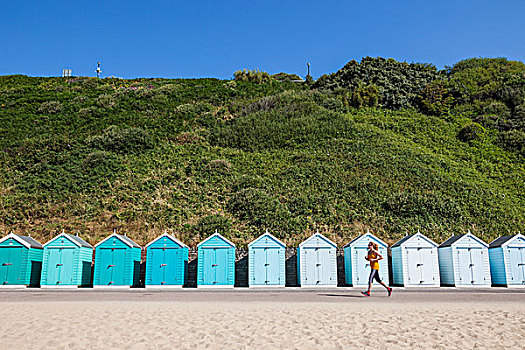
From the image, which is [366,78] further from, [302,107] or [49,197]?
[49,197]

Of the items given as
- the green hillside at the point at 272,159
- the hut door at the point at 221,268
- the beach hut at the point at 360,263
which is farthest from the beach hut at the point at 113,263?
the beach hut at the point at 360,263

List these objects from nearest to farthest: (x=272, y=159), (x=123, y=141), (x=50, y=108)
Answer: (x=272, y=159) < (x=123, y=141) < (x=50, y=108)

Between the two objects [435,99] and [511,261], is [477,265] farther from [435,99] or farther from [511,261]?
[435,99]

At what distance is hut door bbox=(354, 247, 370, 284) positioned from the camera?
14.6 meters

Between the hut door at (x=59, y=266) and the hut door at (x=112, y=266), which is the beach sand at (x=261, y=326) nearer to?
the hut door at (x=112, y=266)

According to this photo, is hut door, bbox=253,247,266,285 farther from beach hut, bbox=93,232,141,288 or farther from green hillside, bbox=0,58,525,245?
beach hut, bbox=93,232,141,288

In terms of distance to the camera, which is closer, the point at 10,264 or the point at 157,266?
the point at 10,264

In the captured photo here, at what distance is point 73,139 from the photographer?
29.5 meters

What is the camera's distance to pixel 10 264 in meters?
13.9

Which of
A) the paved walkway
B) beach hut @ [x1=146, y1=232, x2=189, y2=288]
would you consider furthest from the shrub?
the paved walkway

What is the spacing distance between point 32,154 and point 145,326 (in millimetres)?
23997

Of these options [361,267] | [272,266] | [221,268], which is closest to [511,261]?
[361,267]

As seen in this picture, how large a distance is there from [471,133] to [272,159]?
638 inches

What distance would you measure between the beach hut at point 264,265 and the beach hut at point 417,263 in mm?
4044
